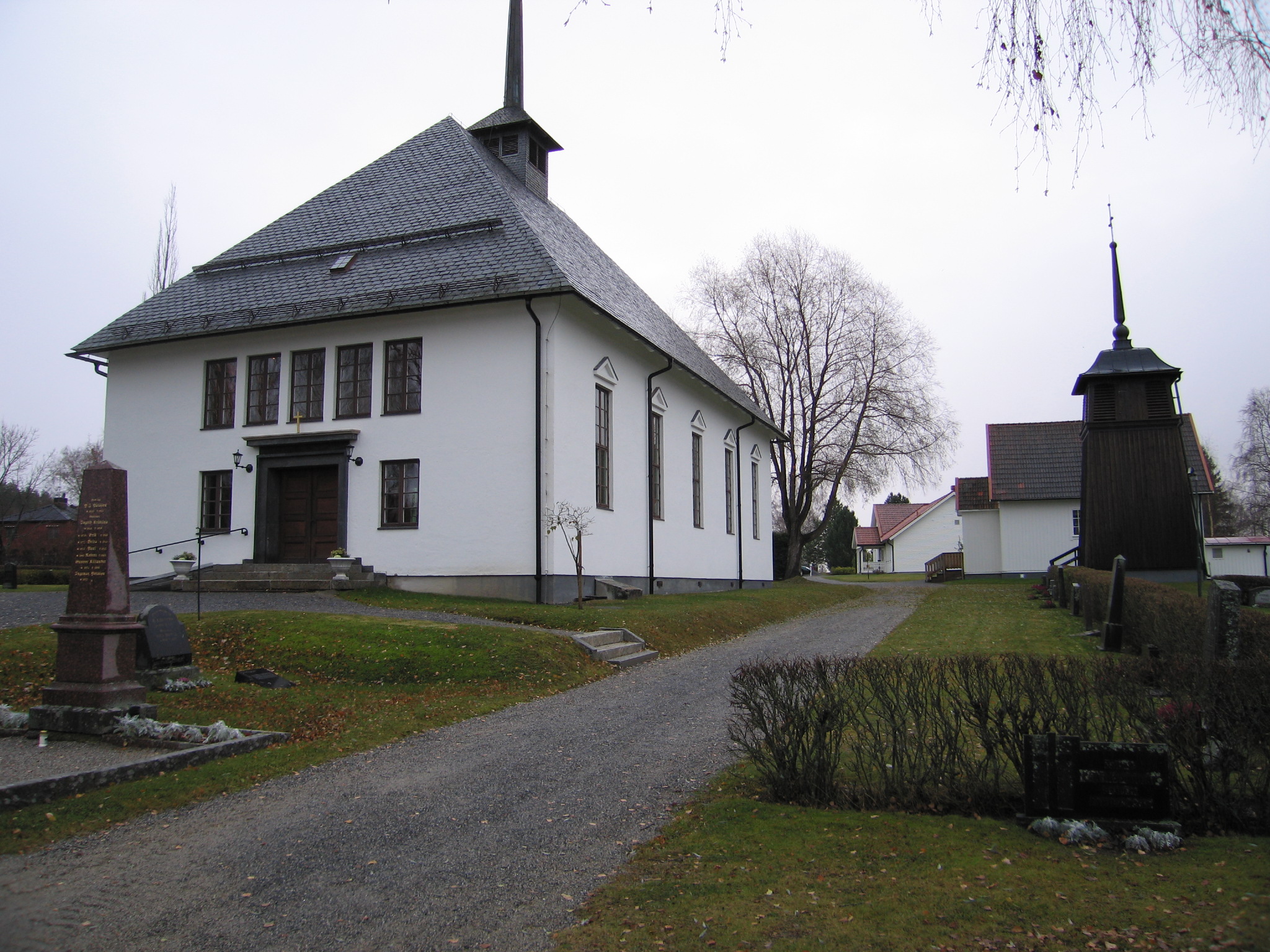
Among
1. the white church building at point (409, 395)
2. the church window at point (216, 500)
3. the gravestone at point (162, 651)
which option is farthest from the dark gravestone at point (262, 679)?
the church window at point (216, 500)

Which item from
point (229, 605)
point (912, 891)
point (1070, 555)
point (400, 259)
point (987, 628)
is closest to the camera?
point (912, 891)

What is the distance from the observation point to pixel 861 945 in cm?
391

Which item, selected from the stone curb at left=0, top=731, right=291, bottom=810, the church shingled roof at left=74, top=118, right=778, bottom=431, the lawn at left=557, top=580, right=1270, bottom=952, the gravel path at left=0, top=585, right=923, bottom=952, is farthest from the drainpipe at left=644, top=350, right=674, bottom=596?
the lawn at left=557, top=580, right=1270, bottom=952

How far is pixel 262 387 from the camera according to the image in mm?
20797

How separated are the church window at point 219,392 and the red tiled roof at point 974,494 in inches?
1253

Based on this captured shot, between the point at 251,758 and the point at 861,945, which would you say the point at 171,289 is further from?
the point at 861,945

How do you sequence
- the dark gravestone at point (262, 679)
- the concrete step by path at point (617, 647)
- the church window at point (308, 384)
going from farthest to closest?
the church window at point (308, 384) < the concrete step by path at point (617, 647) < the dark gravestone at point (262, 679)

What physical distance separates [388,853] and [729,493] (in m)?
25.8

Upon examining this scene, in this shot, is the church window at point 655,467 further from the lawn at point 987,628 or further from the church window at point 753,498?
the church window at point 753,498

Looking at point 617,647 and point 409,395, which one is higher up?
point 409,395

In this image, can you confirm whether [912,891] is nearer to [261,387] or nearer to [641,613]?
[641,613]

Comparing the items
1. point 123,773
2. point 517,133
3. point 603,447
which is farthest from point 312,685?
point 517,133

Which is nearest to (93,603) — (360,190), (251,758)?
(251,758)

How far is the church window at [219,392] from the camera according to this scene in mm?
21000
